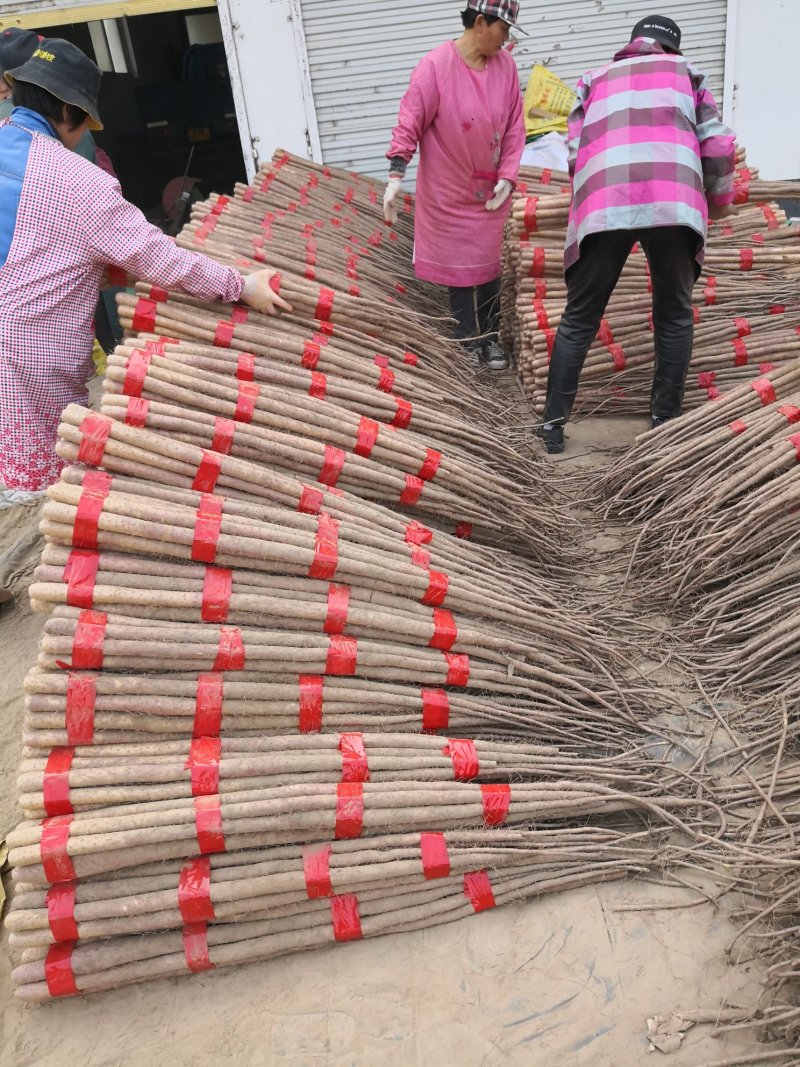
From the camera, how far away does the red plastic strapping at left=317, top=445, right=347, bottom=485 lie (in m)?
2.69

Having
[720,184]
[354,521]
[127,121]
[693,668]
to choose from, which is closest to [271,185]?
[720,184]

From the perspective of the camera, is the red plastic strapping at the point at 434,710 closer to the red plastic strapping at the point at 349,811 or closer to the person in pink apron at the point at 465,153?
the red plastic strapping at the point at 349,811

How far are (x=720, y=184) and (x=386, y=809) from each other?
9.95ft

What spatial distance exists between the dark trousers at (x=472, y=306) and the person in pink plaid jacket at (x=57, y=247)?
2.03 meters

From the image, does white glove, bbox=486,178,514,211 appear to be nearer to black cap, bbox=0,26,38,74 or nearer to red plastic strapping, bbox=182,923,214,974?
black cap, bbox=0,26,38,74

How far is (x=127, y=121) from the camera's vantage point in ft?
36.7

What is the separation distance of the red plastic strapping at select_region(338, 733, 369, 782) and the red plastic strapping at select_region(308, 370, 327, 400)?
1.25 metres

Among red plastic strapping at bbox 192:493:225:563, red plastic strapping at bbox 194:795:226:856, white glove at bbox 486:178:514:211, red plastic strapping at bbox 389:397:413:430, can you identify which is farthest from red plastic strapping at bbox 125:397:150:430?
white glove at bbox 486:178:514:211

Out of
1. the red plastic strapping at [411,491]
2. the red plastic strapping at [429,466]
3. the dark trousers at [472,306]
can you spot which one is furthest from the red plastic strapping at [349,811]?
the dark trousers at [472,306]

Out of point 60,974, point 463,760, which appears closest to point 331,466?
point 463,760

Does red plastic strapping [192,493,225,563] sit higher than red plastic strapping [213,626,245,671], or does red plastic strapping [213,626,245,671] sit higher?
red plastic strapping [192,493,225,563]

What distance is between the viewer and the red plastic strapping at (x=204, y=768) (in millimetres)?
2109

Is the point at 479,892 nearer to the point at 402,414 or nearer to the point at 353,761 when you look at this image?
the point at 353,761

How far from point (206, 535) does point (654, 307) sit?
2.45 metres
